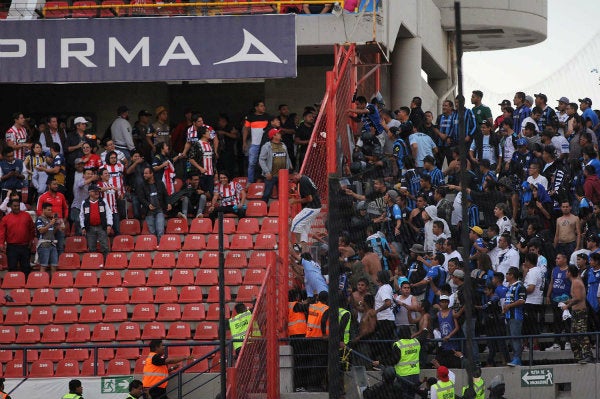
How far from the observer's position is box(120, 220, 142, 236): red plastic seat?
22.7 metres

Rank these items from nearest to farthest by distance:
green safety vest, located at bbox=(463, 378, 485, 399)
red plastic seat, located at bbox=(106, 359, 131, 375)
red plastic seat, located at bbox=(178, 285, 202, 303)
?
green safety vest, located at bbox=(463, 378, 485, 399)
red plastic seat, located at bbox=(106, 359, 131, 375)
red plastic seat, located at bbox=(178, 285, 202, 303)

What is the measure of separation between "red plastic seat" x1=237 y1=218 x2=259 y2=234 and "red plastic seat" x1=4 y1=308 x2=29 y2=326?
3592 mm

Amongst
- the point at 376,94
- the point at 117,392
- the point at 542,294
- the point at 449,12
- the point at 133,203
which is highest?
the point at 449,12

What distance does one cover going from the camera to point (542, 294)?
19156mm

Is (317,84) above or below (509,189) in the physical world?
above

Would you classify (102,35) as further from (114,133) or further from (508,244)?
(508,244)

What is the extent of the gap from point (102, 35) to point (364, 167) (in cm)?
562

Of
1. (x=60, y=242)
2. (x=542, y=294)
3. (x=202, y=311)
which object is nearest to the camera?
(x=542, y=294)

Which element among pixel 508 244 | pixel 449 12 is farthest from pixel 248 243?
pixel 449 12

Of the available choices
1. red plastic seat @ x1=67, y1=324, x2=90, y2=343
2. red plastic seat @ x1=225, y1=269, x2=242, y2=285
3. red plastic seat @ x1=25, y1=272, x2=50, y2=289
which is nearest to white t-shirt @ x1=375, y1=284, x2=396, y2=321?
red plastic seat @ x1=225, y1=269, x2=242, y2=285

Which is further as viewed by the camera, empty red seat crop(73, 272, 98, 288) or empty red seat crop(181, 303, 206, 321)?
empty red seat crop(73, 272, 98, 288)

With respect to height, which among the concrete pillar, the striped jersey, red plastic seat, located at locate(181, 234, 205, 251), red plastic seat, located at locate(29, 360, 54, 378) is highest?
the concrete pillar

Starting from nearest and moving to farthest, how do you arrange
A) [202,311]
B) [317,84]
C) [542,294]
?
[542,294] < [202,311] < [317,84]

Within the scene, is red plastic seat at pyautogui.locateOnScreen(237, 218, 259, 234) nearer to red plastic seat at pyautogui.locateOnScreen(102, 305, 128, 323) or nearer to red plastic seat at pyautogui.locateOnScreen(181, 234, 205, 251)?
red plastic seat at pyautogui.locateOnScreen(181, 234, 205, 251)
